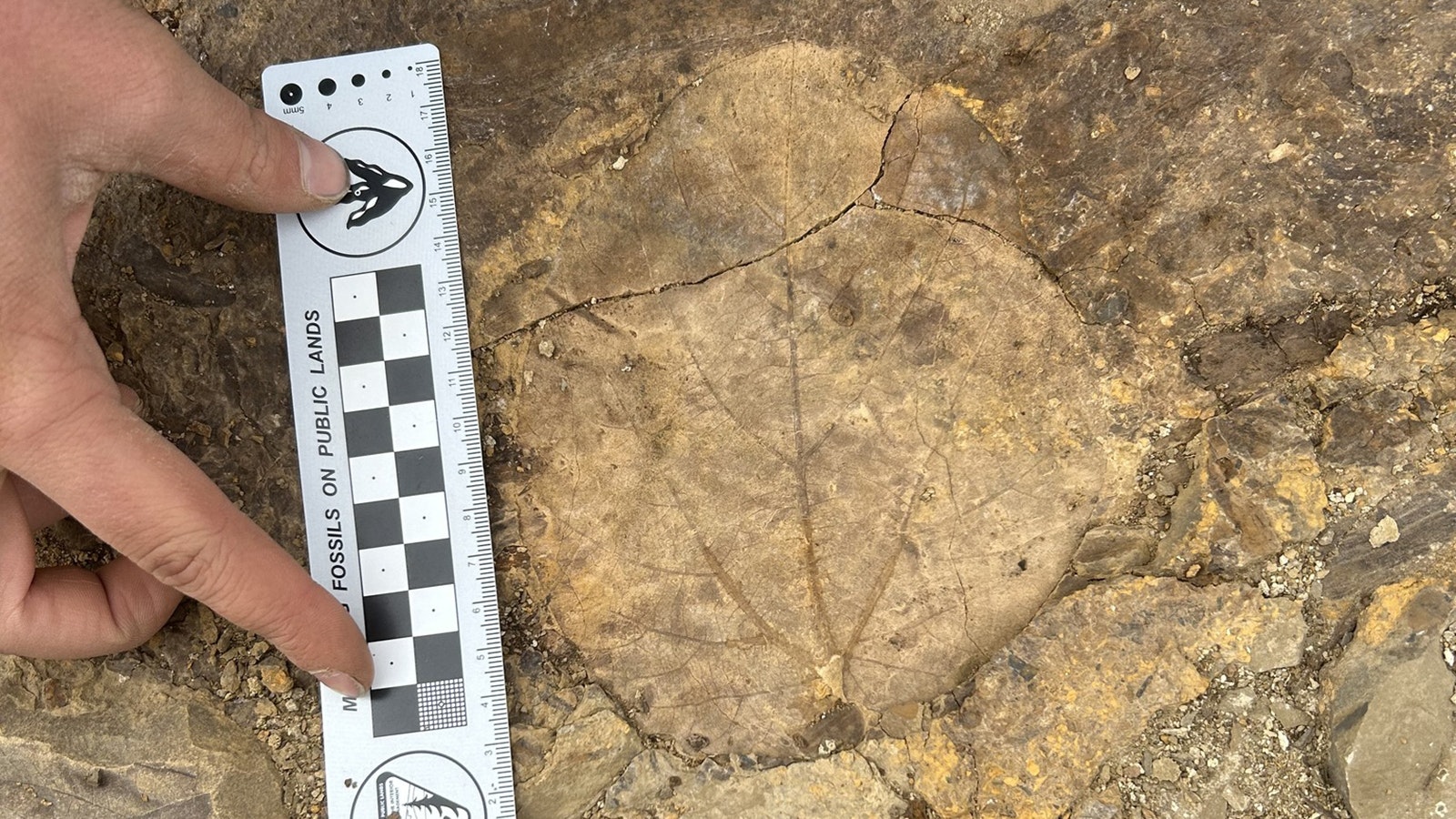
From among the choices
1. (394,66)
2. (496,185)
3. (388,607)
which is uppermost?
(394,66)

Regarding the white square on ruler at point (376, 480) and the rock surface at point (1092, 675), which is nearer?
the rock surface at point (1092, 675)

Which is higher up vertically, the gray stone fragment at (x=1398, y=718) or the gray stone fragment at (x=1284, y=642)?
the gray stone fragment at (x=1284, y=642)

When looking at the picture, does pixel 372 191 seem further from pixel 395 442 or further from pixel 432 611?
pixel 432 611

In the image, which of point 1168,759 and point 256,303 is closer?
point 1168,759

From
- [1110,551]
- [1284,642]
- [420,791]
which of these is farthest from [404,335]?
[1284,642]

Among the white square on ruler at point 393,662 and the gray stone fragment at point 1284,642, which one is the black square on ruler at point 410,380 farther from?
the gray stone fragment at point 1284,642

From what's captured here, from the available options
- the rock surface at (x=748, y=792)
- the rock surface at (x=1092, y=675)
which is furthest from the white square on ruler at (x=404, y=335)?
the rock surface at (x=1092, y=675)

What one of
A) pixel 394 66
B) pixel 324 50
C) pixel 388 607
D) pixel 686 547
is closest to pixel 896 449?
pixel 686 547

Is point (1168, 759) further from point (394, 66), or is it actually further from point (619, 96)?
point (394, 66)
